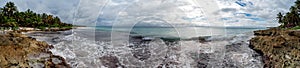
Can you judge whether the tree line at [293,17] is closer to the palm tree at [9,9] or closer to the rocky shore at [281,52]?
the rocky shore at [281,52]

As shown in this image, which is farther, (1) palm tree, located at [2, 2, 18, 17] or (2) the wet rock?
(1) palm tree, located at [2, 2, 18, 17]

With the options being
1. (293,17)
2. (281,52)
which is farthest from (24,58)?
(293,17)

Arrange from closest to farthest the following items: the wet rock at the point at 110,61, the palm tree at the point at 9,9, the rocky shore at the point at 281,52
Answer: the wet rock at the point at 110,61, the rocky shore at the point at 281,52, the palm tree at the point at 9,9

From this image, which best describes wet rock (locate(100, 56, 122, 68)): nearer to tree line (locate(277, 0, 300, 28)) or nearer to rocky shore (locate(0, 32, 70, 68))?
rocky shore (locate(0, 32, 70, 68))

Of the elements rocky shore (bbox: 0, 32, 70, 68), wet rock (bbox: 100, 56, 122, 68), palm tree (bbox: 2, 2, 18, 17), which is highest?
palm tree (bbox: 2, 2, 18, 17)

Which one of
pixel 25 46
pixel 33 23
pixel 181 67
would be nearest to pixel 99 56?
pixel 25 46

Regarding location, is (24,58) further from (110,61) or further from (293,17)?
(293,17)

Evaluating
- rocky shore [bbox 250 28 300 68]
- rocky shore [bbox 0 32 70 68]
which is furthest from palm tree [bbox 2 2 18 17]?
rocky shore [bbox 250 28 300 68]

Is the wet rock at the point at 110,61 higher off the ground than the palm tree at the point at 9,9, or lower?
lower

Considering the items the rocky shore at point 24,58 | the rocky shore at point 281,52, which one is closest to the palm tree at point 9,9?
the rocky shore at point 24,58

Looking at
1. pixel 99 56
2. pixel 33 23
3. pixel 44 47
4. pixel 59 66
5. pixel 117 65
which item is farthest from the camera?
pixel 33 23

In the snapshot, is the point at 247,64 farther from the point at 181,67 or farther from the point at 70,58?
the point at 70,58
